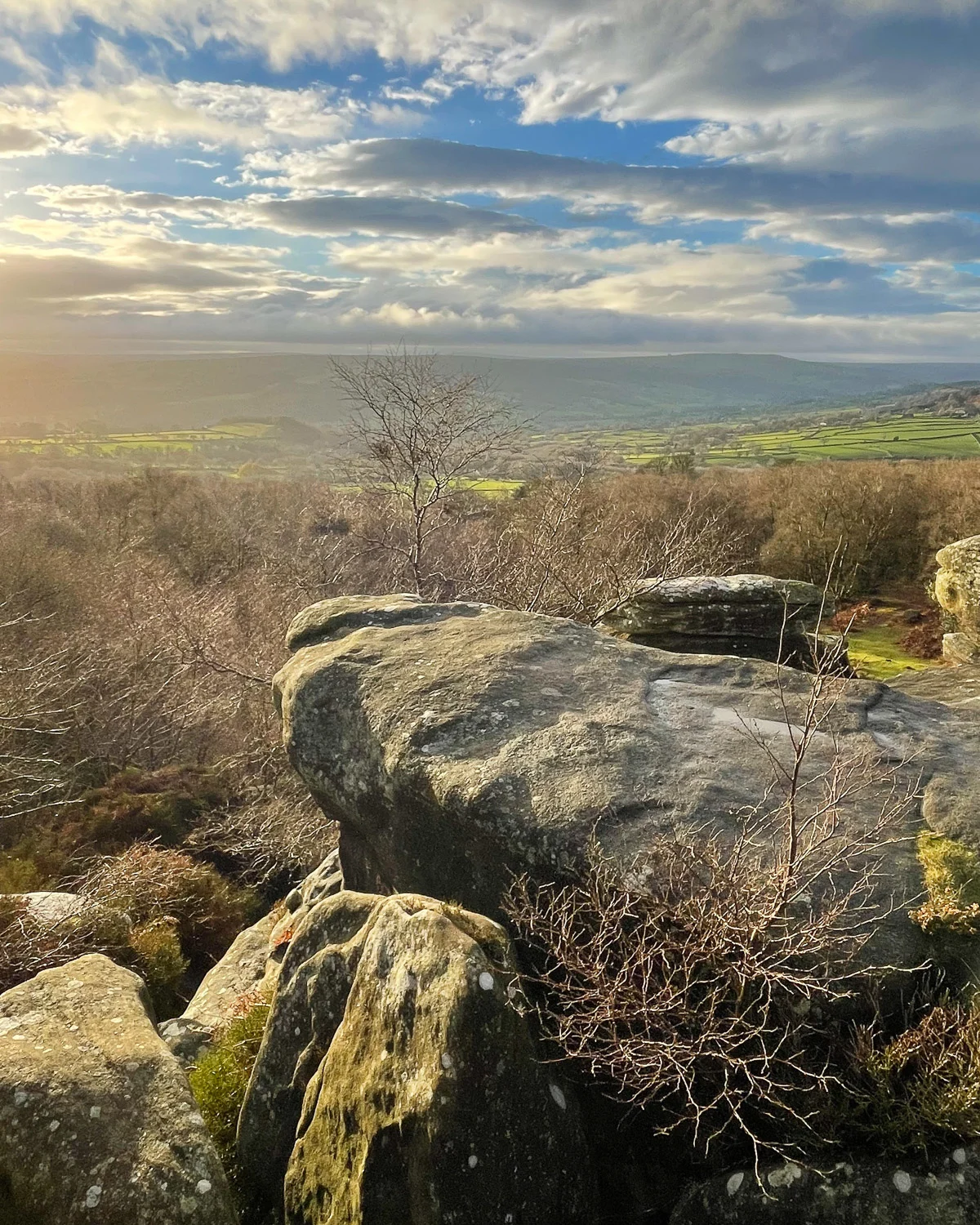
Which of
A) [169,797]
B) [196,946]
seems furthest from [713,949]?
[169,797]

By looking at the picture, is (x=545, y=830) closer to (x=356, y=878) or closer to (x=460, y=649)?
(x=460, y=649)

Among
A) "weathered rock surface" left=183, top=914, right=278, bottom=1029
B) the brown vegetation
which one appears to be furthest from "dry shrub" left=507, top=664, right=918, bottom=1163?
the brown vegetation

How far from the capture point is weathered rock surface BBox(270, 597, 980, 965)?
608 cm

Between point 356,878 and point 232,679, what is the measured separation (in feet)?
61.2

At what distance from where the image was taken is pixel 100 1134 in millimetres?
4883

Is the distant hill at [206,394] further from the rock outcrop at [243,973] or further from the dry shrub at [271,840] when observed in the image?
the rock outcrop at [243,973]

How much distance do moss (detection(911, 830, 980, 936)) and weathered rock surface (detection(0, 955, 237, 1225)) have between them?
505cm

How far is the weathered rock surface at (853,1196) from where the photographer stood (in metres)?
4.02

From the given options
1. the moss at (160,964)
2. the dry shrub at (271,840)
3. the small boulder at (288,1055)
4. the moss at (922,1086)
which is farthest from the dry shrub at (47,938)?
the moss at (922,1086)

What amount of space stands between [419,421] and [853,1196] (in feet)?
51.3

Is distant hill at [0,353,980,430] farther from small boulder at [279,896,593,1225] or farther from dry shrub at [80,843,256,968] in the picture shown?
small boulder at [279,896,593,1225]

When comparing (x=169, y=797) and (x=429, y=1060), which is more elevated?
(x=429, y=1060)

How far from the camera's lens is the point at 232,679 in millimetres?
25625

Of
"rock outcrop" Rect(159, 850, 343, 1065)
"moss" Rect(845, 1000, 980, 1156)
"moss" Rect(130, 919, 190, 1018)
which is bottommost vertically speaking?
"moss" Rect(130, 919, 190, 1018)
